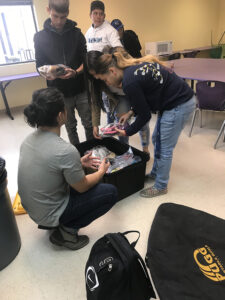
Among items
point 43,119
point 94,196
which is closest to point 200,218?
point 94,196

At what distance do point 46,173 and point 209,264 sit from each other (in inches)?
40.7

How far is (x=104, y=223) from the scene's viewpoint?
1736 millimetres

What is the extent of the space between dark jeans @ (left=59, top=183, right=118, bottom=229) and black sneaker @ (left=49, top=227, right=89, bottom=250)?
0.09m

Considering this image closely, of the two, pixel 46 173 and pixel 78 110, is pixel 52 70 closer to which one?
pixel 78 110

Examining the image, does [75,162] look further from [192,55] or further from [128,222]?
[192,55]

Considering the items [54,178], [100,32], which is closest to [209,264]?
[54,178]

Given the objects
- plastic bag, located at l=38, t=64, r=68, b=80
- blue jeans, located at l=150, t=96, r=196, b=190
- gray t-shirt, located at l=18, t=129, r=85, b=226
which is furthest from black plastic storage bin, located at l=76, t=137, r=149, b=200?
plastic bag, located at l=38, t=64, r=68, b=80

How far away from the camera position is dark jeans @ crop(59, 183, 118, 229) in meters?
1.37

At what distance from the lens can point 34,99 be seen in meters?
1.18

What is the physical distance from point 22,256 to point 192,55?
6.06m

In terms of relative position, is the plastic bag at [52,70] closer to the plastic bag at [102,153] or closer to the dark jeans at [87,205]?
the plastic bag at [102,153]

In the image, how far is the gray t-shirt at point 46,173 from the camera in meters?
1.19

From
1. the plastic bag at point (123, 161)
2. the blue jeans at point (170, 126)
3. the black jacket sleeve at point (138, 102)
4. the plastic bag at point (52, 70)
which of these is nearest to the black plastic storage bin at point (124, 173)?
the plastic bag at point (123, 161)

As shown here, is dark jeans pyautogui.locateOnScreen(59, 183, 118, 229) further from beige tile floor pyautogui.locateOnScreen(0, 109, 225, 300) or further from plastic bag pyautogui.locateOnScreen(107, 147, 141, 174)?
plastic bag pyautogui.locateOnScreen(107, 147, 141, 174)
